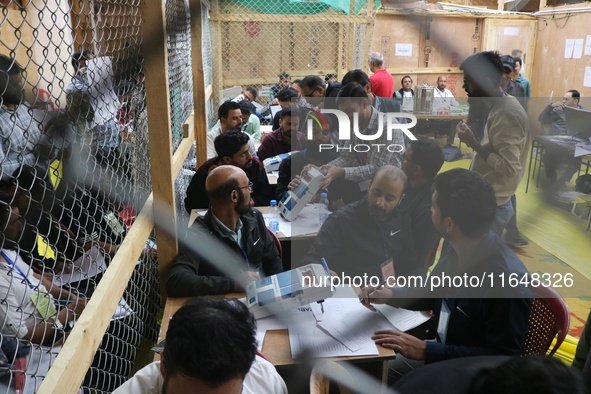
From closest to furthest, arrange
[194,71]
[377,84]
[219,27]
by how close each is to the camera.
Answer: [194,71], [377,84], [219,27]

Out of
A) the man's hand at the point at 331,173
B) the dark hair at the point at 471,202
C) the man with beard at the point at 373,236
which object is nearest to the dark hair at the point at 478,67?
the dark hair at the point at 471,202

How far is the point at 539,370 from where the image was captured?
0.83m

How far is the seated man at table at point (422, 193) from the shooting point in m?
2.65

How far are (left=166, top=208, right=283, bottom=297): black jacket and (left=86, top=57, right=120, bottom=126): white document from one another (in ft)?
2.78

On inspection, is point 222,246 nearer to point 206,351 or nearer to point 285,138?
point 206,351

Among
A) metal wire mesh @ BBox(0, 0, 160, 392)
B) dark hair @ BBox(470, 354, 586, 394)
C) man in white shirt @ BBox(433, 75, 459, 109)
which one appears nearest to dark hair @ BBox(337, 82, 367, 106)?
metal wire mesh @ BBox(0, 0, 160, 392)

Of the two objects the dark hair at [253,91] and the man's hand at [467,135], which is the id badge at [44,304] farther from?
the dark hair at [253,91]

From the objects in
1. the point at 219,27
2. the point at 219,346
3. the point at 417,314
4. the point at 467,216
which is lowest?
the point at 417,314

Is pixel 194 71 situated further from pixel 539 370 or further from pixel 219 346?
pixel 539 370

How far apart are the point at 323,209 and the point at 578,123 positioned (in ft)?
7.31

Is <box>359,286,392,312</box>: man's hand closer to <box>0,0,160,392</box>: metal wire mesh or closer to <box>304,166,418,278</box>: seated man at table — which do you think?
<box>304,166,418,278</box>: seated man at table

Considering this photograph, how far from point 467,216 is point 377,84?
13.3ft

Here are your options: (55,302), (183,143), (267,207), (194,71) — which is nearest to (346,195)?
(267,207)

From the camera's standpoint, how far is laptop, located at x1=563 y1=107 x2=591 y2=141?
3.80 meters
